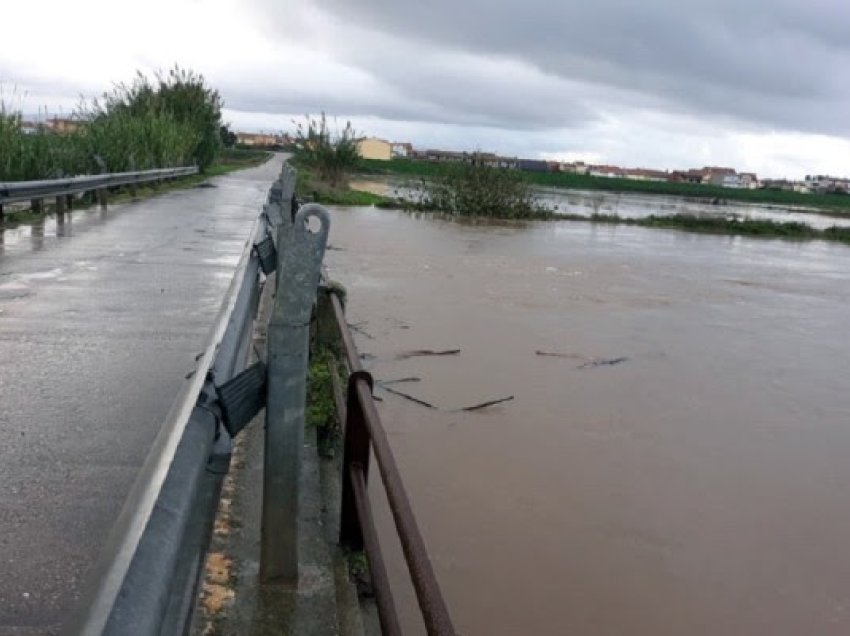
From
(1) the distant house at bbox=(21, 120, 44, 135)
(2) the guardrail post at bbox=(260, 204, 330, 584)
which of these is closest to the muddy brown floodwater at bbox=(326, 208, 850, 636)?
(2) the guardrail post at bbox=(260, 204, 330, 584)

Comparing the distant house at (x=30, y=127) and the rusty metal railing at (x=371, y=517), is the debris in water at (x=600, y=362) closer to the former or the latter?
the rusty metal railing at (x=371, y=517)

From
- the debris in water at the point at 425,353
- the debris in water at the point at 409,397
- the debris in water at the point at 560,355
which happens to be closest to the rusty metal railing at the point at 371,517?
the debris in water at the point at 409,397

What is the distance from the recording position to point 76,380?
17.5ft

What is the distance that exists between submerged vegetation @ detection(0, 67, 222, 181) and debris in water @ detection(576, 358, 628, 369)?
1035 cm

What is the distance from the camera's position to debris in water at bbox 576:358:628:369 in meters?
9.50

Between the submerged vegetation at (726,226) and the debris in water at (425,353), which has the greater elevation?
the submerged vegetation at (726,226)

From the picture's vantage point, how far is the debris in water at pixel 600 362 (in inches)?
374

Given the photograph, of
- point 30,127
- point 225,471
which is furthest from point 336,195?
point 225,471

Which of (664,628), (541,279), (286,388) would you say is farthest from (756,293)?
(286,388)

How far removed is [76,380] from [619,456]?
380 cm

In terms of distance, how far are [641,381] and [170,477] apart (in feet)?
24.4

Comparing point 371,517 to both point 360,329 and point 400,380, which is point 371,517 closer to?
point 400,380

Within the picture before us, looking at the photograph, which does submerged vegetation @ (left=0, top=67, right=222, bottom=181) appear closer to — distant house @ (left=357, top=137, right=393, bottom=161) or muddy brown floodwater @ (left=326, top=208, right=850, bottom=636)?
muddy brown floodwater @ (left=326, top=208, right=850, bottom=636)

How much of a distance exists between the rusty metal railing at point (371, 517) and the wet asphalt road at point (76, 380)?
36.4 inches
